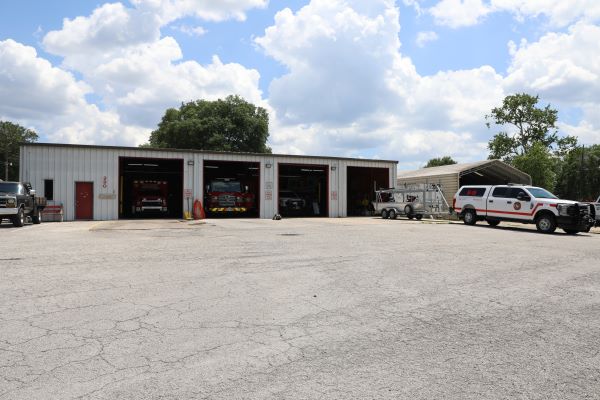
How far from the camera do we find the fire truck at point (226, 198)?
2788 cm

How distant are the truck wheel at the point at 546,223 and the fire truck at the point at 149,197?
22013 mm

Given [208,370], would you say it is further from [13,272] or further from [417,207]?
[417,207]

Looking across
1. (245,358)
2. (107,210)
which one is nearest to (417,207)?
(107,210)

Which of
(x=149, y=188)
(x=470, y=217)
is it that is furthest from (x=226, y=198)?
(x=470, y=217)

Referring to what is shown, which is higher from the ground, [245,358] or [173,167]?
[173,167]

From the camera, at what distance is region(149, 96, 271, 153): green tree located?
55.4 meters

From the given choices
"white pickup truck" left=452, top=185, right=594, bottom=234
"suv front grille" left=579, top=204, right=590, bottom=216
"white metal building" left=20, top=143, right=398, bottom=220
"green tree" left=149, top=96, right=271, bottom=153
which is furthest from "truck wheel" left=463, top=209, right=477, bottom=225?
"green tree" left=149, top=96, right=271, bottom=153

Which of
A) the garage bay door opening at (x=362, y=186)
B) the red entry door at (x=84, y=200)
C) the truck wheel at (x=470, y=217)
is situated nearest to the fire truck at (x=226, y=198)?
the red entry door at (x=84, y=200)

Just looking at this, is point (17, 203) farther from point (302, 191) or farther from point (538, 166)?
point (538, 166)

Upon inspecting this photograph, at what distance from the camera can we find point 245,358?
12.7ft

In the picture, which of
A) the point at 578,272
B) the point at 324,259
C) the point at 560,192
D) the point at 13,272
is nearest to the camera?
the point at 13,272

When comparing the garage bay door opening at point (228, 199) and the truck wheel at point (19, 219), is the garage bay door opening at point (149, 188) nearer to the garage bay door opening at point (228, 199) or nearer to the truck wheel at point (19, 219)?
the garage bay door opening at point (228, 199)

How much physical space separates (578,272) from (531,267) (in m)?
0.81

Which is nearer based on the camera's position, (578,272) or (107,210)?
(578,272)
